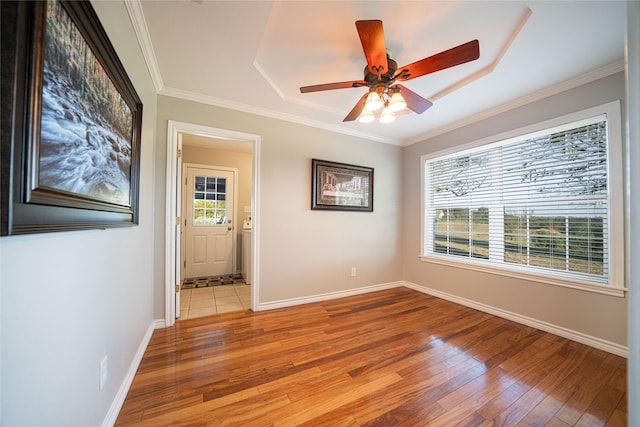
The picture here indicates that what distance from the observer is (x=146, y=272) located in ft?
6.53

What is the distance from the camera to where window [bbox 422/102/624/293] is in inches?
76.7

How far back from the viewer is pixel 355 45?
1.75 m

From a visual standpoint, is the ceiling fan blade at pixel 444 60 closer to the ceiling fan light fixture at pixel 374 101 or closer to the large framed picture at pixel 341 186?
the ceiling fan light fixture at pixel 374 101

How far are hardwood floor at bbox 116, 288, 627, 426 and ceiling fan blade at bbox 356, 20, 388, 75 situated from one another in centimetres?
217

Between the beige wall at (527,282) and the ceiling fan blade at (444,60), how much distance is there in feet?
5.05

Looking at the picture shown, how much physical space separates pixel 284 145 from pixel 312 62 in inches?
42.1

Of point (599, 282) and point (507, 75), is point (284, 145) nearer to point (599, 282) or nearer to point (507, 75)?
point (507, 75)

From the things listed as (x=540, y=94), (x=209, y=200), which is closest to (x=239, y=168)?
(x=209, y=200)

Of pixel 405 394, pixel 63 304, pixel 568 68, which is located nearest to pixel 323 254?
pixel 405 394

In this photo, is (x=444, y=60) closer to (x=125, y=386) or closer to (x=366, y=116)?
(x=366, y=116)

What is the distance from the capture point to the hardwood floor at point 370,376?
1.30 m

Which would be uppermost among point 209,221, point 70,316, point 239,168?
point 239,168

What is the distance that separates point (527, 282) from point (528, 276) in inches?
2.6

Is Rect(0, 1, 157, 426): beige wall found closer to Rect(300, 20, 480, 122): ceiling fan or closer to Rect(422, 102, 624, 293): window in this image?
Rect(300, 20, 480, 122): ceiling fan
